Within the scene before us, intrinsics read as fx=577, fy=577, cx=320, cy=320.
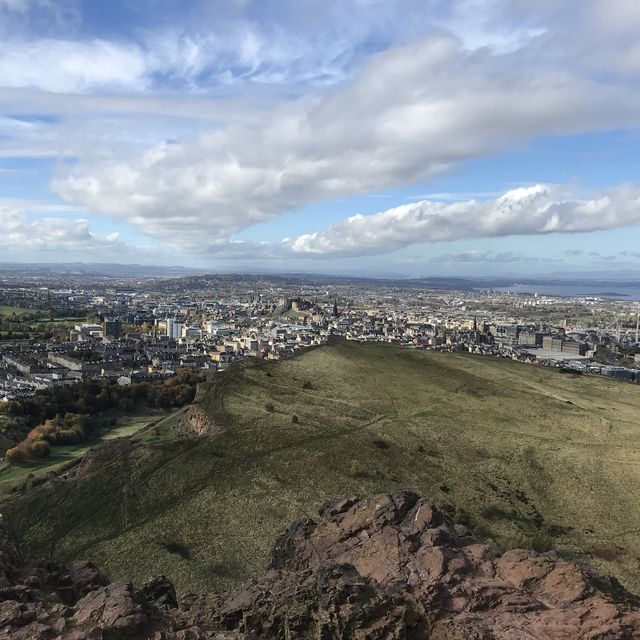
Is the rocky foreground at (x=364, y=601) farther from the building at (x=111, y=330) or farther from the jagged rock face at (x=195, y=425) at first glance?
the building at (x=111, y=330)

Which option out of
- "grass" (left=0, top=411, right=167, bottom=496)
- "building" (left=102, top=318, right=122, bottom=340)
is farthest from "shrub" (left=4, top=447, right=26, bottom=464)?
"building" (left=102, top=318, right=122, bottom=340)

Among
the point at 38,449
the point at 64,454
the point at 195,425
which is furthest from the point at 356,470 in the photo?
the point at 38,449

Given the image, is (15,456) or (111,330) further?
(111,330)

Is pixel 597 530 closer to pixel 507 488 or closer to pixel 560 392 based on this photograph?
pixel 507 488

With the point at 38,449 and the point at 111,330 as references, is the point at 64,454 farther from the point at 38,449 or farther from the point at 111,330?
the point at 111,330

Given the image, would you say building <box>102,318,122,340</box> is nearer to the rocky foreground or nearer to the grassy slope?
the grassy slope

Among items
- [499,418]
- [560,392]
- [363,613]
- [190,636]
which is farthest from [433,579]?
[560,392]

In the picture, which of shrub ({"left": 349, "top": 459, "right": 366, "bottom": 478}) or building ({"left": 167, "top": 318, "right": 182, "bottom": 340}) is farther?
building ({"left": 167, "top": 318, "right": 182, "bottom": 340})
